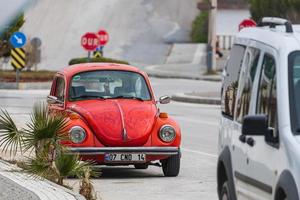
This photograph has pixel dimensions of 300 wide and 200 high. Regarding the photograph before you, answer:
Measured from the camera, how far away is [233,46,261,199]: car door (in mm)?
10141

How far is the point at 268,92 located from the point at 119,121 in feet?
24.8

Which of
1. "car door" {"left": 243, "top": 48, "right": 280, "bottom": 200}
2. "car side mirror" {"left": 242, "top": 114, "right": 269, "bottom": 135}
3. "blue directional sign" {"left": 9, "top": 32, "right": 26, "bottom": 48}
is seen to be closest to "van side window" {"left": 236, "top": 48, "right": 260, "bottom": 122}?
"car door" {"left": 243, "top": 48, "right": 280, "bottom": 200}

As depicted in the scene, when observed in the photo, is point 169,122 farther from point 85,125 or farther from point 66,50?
point 66,50

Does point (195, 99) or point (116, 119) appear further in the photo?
point (195, 99)

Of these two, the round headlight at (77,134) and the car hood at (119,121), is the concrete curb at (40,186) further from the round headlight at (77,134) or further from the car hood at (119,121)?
the car hood at (119,121)

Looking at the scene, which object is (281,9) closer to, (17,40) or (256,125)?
(17,40)

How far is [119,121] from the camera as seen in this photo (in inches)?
671

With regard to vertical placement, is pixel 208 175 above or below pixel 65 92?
below

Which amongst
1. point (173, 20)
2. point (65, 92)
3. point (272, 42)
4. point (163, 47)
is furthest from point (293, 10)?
point (272, 42)

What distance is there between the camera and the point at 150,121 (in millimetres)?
17219

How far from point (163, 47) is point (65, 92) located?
193 ft

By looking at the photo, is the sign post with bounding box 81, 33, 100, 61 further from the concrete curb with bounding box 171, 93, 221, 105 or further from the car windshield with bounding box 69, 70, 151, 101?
the car windshield with bounding box 69, 70, 151, 101

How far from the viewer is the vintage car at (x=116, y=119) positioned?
16938mm

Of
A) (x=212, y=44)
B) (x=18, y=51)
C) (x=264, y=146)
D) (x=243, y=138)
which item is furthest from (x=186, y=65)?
(x=264, y=146)
